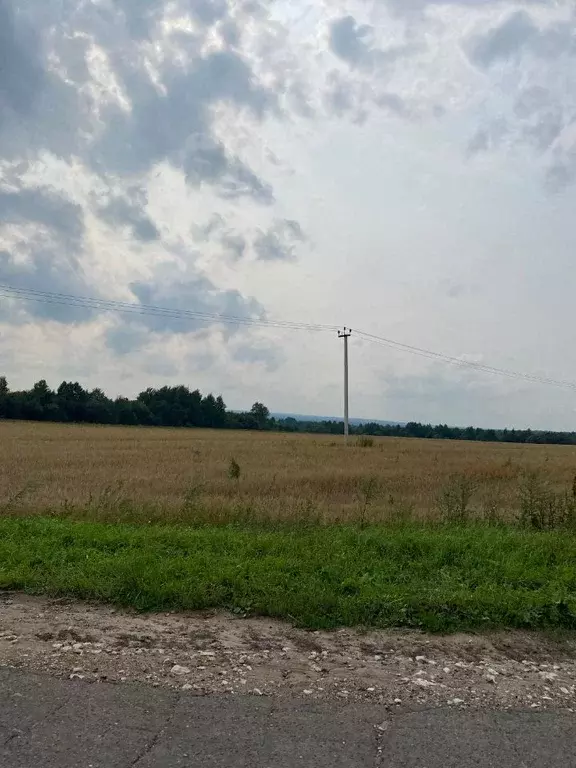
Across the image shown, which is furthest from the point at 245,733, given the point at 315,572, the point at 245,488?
the point at 245,488

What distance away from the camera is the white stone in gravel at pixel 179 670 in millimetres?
4555

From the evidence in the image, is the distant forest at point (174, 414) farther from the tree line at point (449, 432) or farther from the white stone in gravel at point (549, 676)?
the white stone in gravel at point (549, 676)

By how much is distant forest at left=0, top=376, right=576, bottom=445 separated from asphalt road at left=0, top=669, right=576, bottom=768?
84886 mm

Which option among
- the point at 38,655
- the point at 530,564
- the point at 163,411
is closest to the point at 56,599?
the point at 38,655

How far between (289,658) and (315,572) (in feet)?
6.91

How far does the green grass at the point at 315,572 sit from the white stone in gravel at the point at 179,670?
125cm

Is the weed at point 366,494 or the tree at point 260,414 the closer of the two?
the weed at point 366,494

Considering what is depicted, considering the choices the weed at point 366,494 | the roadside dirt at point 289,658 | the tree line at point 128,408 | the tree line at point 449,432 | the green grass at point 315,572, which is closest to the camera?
the roadside dirt at point 289,658

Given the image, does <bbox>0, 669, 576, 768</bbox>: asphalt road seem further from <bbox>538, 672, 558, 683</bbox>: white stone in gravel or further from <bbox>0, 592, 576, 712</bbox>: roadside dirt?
<bbox>538, 672, 558, 683</bbox>: white stone in gravel

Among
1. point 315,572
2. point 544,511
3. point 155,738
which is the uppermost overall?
point 544,511

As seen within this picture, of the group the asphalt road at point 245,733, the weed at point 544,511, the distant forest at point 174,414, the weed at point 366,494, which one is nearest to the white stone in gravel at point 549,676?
the asphalt road at point 245,733

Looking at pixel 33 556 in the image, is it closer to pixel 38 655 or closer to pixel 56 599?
pixel 56 599

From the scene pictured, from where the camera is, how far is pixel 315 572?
695 cm

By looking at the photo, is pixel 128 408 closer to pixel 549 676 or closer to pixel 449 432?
pixel 449 432
